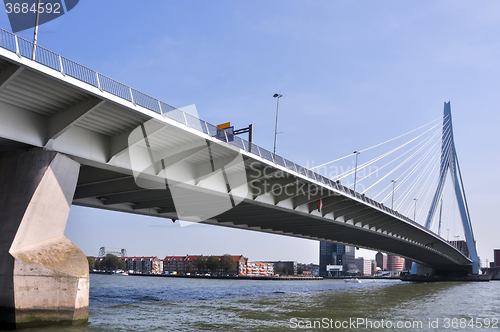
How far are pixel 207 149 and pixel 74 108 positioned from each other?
Result: 7508 millimetres

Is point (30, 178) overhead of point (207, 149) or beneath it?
beneath

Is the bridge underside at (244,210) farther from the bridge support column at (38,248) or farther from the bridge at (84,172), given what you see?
the bridge support column at (38,248)

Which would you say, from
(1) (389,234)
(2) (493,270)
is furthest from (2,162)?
(2) (493,270)

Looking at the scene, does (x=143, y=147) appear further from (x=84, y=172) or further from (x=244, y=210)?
(x=244, y=210)

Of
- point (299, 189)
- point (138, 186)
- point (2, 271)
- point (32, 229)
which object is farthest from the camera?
point (299, 189)

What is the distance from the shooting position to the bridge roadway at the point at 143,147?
14742 mm

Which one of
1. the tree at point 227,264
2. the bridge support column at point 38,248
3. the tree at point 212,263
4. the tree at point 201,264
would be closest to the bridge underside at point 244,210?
the bridge support column at point 38,248

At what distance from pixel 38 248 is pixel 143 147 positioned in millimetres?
7340

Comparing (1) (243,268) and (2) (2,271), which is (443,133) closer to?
(2) (2,271)

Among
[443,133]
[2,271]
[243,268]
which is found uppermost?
[443,133]

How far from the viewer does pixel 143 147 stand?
20.1 m

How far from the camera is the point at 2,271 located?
42.9 ft

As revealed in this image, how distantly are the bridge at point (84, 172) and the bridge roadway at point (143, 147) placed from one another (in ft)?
0.17

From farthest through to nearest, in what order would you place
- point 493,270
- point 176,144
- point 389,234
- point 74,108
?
1. point 493,270
2. point 389,234
3. point 176,144
4. point 74,108
